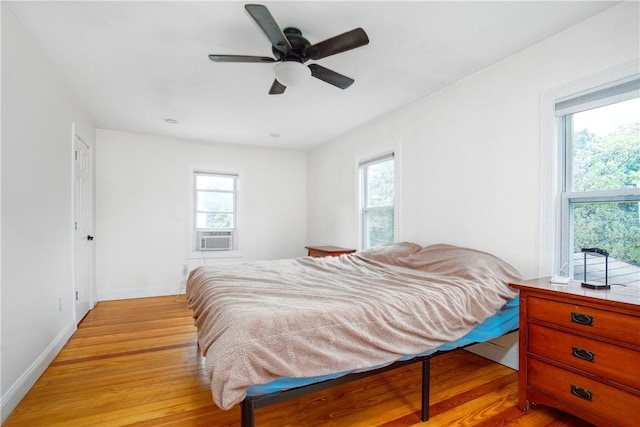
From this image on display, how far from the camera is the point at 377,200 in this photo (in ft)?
13.3

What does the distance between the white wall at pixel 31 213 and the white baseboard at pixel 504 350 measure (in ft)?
10.8

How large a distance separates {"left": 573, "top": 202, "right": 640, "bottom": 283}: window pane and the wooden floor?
3.13 feet

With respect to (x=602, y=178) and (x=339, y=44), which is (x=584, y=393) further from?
(x=339, y=44)

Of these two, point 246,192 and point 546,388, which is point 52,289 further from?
point 546,388

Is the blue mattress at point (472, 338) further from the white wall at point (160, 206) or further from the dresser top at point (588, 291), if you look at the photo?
the white wall at point (160, 206)

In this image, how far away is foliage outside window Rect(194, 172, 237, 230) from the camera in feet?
16.6

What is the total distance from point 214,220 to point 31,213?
3044 mm

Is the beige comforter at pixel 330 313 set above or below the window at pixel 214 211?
below

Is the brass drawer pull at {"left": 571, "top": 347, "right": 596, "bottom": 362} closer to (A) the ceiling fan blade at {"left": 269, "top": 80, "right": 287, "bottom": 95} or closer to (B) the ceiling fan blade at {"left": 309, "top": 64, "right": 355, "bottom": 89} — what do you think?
(B) the ceiling fan blade at {"left": 309, "top": 64, "right": 355, "bottom": 89}

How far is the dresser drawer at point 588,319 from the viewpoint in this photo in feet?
4.78

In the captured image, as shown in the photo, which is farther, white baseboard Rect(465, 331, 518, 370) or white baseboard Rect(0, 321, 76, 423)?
white baseboard Rect(465, 331, 518, 370)

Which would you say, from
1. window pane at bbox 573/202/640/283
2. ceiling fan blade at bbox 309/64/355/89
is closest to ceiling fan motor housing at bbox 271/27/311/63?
ceiling fan blade at bbox 309/64/355/89

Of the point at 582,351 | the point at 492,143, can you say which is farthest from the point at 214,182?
the point at 582,351

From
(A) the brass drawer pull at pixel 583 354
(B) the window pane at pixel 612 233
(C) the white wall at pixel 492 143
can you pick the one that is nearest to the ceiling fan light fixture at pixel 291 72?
(C) the white wall at pixel 492 143
